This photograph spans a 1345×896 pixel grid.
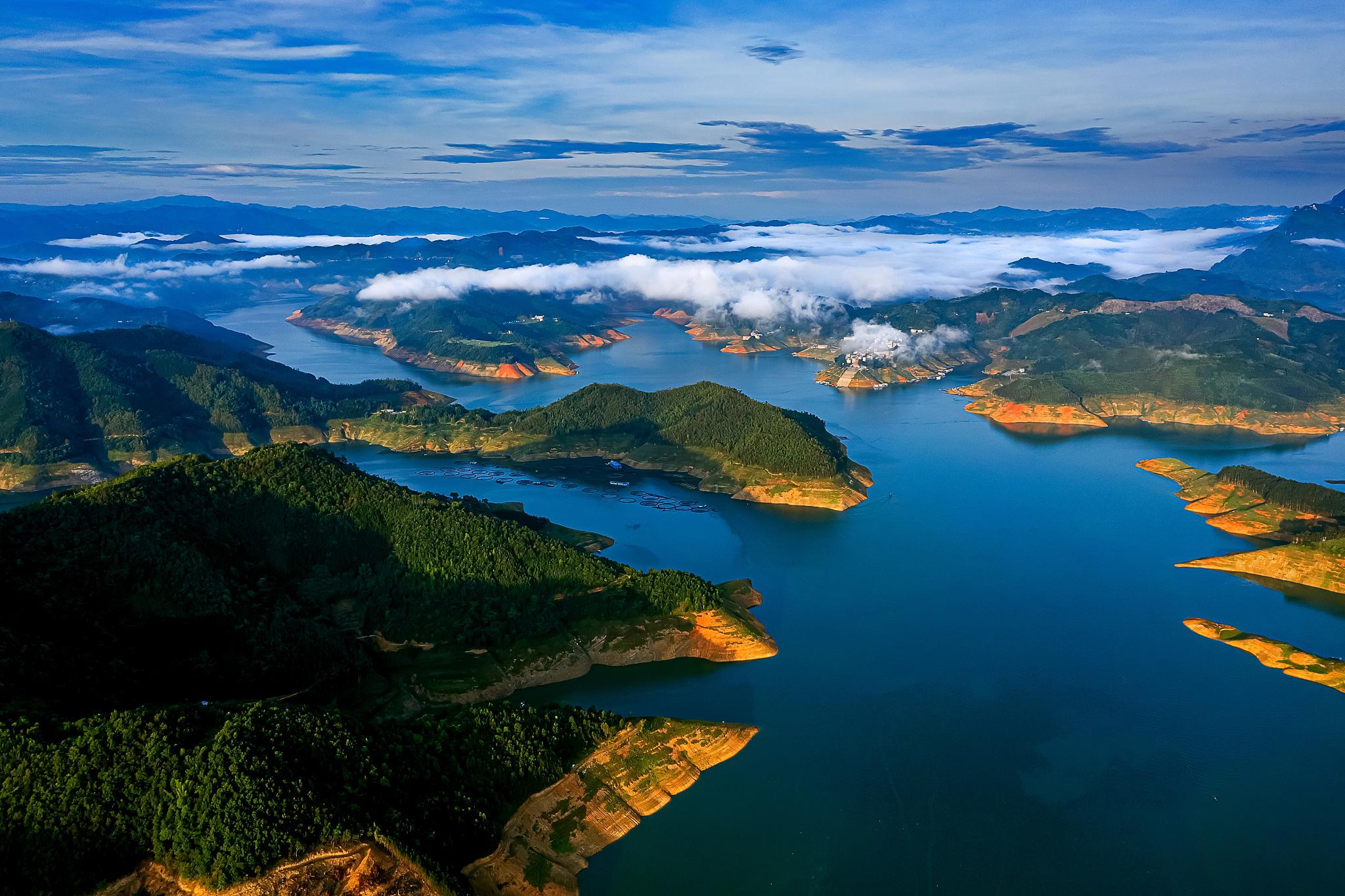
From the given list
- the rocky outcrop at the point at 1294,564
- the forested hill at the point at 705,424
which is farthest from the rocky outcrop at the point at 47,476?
the rocky outcrop at the point at 1294,564

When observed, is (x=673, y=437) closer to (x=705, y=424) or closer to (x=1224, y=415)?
(x=705, y=424)

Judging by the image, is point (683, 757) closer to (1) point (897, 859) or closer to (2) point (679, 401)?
(1) point (897, 859)

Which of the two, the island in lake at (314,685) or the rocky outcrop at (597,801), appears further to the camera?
the rocky outcrop at (597,801)

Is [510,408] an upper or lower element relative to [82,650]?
lower

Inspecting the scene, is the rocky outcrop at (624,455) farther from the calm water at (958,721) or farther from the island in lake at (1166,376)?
the island in lake at (1166,376)

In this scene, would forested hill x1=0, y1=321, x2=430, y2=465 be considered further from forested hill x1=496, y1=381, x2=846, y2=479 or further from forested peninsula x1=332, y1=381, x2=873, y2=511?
forested hill x1=496, y1=381, x2=846, y2=479

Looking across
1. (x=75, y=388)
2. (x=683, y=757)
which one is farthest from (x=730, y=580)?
(x=75, y=388)

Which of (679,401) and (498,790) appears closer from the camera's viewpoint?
(498,790)
